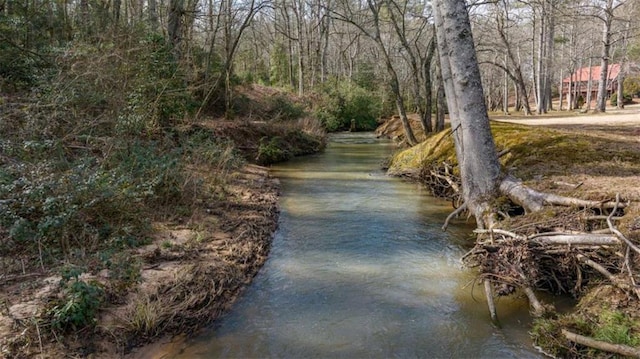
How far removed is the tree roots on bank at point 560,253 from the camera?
392 cm

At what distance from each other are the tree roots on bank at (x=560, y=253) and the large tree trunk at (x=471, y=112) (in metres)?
1.36

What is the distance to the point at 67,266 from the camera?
3.79 metres

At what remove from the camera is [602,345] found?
3.23 meters

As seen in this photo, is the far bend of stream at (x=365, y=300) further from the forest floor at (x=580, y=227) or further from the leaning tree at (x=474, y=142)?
the leaning tree at (x=474, y=142)

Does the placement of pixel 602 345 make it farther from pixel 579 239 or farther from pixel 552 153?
pixel 552 153

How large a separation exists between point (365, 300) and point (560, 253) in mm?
2097

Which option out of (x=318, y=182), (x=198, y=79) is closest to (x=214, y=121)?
(x=198, y=79)

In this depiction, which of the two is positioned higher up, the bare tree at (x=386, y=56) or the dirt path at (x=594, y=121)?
the bare tree at (x=386, y=56)

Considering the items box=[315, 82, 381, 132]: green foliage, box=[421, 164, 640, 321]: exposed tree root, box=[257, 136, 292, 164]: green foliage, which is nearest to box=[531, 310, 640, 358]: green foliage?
box=[421, 164, 640, 321]: exposed tree root

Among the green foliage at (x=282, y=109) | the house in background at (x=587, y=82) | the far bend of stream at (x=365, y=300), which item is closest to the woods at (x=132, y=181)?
the far bend of stream at (x=365, y=300)

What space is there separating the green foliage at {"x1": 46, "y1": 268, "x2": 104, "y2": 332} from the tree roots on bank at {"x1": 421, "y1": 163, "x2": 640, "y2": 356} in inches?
144

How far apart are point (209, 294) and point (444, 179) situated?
6.68 m

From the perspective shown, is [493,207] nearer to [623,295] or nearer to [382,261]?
[382,261]

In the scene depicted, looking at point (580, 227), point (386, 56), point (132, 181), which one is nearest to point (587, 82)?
point (386, 56)
